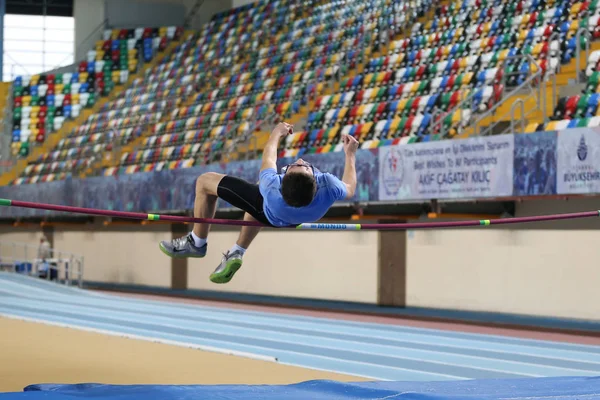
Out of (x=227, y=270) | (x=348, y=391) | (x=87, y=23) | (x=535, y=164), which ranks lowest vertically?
(x=348, y=391)

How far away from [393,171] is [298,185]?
33.1ft

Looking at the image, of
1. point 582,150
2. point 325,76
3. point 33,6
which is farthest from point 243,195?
point 33,6

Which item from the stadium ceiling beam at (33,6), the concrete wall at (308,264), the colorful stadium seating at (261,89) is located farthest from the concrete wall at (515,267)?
the stadium ceiling beam at (33,6)

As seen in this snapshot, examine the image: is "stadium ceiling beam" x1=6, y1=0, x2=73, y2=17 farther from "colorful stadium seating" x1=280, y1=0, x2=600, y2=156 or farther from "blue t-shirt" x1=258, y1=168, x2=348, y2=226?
"blue t-shirt" x1=258, y1=168, x2=348, y2=226

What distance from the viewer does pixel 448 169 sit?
15.2 m

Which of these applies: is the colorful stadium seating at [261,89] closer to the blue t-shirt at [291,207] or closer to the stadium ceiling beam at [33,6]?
the stadium ceiling beam at [33,6]

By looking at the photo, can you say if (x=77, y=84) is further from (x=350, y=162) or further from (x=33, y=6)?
(x=350, y=162)

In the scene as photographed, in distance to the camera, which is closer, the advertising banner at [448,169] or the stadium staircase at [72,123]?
the advertising banner at [448,169]

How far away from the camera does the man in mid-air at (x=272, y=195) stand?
20.3 feet

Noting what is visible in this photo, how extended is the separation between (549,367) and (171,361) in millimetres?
3936

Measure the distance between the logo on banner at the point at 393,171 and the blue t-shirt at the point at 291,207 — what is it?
9.64 meters

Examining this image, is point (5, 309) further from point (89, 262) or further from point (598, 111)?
point (598, 111)

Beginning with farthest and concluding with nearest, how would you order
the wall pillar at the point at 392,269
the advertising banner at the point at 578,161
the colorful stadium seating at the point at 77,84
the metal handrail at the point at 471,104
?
the colorful stadium seating at the point at 77,84 → the wall pillar at the point at 392,269 → the metal handrail at the point at 471,104 → the advertising banner at the point at 578,161

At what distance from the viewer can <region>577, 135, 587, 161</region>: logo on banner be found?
13.2 meters
